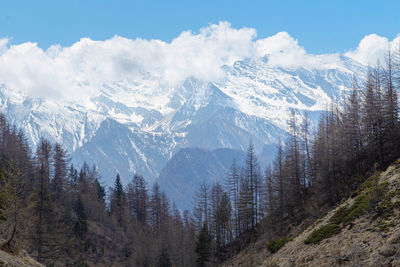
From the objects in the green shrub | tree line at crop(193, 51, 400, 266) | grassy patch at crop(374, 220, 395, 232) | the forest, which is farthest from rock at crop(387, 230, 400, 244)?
the forest

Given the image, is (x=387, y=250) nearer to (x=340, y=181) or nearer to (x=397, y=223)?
(x=397, y=223)

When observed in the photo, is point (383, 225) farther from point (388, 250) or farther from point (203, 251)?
point (203, 251)

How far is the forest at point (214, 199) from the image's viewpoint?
3806cm

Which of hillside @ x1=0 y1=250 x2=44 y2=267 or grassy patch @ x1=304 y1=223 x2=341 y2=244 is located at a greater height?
grassy patch @ x1=304 y1=223 x2=341 y2=244

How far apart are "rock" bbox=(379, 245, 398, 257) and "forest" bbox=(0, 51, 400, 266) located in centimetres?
1929

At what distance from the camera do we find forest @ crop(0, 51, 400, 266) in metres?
38.1

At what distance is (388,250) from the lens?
15.6 m

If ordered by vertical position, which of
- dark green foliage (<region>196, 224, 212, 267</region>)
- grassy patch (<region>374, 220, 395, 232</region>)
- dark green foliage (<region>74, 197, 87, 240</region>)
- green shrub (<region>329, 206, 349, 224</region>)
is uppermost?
dark green foliage (<region>74, 197, 87, 240</region>)

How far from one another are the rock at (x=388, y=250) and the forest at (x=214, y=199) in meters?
19.3

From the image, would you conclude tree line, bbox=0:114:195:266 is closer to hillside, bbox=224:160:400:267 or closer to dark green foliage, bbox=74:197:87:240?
dark green foliage, bbox=74:197:87:240

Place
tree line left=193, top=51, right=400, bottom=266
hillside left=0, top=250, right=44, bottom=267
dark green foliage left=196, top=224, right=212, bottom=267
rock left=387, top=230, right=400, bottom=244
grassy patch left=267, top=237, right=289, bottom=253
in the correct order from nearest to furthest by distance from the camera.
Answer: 1. rock left=387, top=230, right=400, bottom=244
2. hillside left=0, top=250, right=44, bottom=267
3. grassy patch left=267, top=237, right=289, bottom=253
4. tree line left=193, top=51, right=400, bottom=266
5. dark green foliage left=196, top=224, right=212, bottom=267

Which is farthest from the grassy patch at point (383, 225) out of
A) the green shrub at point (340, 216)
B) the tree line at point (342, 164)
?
the tree line at point (342, 164)

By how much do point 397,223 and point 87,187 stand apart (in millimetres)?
80961

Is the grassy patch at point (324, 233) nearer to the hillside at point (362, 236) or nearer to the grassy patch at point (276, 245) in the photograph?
the hillside at point (362, 236)
